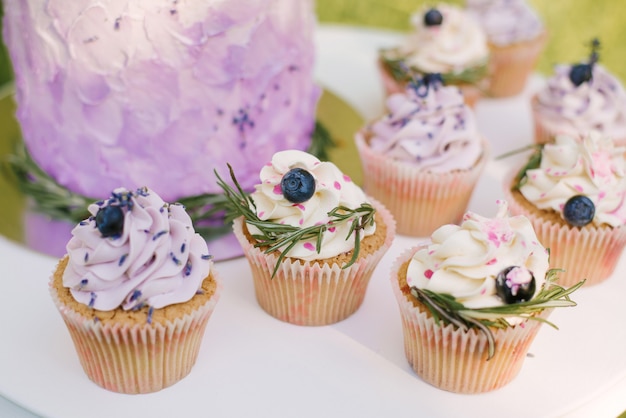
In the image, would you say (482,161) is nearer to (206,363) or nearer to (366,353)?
(366,353)

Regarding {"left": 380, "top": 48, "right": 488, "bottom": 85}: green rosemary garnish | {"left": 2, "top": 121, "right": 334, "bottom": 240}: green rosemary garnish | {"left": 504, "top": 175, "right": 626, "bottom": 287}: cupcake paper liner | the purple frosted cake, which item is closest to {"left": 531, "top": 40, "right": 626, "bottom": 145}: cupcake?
{"left": 380, "top": 48, "right": 488, "bottom": 85}: green rosemary garnish

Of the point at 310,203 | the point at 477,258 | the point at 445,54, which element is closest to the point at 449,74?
the point at 445,54

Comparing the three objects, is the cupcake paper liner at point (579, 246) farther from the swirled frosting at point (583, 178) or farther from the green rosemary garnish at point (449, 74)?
the green rosemary garnish at point (449, 74)

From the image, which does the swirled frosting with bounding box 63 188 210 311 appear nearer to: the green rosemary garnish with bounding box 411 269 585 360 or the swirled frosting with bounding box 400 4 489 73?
the green rosemary garnish with bounding box 411 269 585 360

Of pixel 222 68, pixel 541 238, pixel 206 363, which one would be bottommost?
pixel 206 363

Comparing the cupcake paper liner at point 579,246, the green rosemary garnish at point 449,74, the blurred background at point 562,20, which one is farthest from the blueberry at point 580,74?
the blurred background at point 562,20

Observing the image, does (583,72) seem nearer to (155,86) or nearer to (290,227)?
(290,227)

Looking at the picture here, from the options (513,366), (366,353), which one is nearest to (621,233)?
(513,366)
